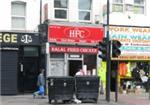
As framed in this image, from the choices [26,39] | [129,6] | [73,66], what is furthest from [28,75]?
[129,6]

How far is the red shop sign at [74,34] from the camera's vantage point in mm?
29847

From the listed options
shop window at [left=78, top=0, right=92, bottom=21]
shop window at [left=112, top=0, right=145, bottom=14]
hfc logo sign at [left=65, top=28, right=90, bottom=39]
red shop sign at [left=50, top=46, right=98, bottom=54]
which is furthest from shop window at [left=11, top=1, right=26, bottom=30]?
shop window at [left=112, top=0, right=145, bottom=14]

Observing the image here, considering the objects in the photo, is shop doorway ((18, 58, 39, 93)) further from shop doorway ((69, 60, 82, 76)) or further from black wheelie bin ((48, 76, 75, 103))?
black wheelie bin ((48, 76, 75, 103))

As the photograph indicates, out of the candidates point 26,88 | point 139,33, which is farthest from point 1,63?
point 139,33

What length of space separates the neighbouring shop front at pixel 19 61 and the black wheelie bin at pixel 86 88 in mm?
5747

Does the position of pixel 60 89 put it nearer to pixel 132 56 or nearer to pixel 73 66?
pixel 73 66

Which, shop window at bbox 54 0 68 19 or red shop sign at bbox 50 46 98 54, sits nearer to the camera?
red shop sign at bbox 50 46 98 54

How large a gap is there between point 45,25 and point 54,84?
6302 millimetres

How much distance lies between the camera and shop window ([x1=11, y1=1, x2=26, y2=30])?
30312 mm

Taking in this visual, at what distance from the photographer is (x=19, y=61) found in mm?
30406

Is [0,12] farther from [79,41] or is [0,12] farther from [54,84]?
[54,84]

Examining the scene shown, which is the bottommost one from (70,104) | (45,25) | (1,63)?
(70,104)

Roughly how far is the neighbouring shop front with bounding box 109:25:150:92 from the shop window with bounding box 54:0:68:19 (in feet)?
10.5

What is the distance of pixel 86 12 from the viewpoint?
31.8 m
